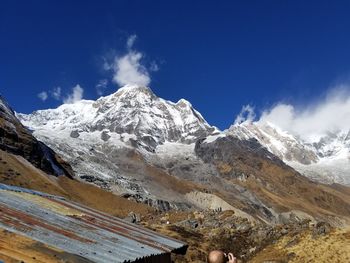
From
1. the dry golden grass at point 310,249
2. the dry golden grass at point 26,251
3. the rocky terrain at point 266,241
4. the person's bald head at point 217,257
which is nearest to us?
the person's bald head at point 217,257

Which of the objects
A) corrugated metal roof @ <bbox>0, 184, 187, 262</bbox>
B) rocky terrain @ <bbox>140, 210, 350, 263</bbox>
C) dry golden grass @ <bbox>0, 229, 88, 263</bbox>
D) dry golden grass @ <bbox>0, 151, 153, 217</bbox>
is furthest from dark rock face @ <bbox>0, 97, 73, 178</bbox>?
dry golden grass @ <bbox>0, 229, 88, 263</bbox>

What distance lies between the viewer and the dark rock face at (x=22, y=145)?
117 metres

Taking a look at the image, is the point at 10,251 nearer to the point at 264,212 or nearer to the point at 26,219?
the point at 26,219

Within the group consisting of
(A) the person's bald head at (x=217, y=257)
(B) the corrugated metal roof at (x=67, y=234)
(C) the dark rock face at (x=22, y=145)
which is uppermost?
(C) the dark rock face at (x=22, y=145)

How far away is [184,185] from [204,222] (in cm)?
11296

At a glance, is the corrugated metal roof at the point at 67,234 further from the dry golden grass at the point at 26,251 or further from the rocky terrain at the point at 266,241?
the rocky terrain at the point at 266,241

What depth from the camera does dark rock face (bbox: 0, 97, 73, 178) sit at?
383 ft

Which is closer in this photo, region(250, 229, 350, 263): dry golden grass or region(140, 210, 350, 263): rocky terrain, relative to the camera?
region(250, 229, 350, 263): dry golden grass

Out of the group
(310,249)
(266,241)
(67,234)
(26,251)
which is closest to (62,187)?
(266,241)

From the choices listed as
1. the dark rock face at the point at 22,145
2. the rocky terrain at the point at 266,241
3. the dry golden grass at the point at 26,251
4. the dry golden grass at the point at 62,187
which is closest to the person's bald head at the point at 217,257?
the dry golden grass at the point at 26,251

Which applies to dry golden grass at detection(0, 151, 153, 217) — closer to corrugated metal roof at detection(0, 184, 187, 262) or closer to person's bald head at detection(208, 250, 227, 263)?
corrugated metal roof at detection(0, 184, 187, 262)

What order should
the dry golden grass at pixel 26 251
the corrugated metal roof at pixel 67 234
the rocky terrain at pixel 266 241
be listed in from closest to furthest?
1. the dry golden grass at pixel 26 251
2. the corrugated metal roof at pixel 67 234
3. the rocky terrain at pixel 266 241

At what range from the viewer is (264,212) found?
18775 cm

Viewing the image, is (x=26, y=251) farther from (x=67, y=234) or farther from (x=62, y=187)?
(x=62, y=187)
